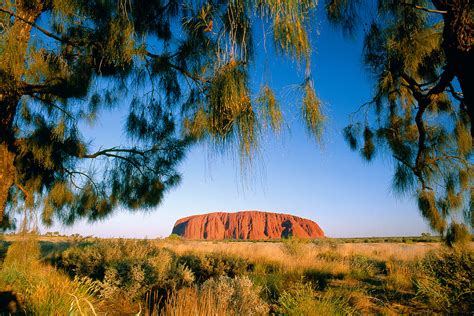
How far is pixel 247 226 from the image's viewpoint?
97062 mm

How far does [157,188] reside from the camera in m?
4.17

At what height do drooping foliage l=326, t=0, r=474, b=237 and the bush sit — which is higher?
drooping foliage l=326, t=0, r=474, b=237

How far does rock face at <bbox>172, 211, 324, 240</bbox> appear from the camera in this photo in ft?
306

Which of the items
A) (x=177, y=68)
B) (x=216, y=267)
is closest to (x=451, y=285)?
(x=177, y=68)

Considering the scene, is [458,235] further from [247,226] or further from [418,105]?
[247,226]

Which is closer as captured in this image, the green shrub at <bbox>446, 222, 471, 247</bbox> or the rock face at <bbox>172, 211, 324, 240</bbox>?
the green shrub at <bbox>446, 222, 471, 247</bbox>

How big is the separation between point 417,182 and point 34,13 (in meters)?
4.86

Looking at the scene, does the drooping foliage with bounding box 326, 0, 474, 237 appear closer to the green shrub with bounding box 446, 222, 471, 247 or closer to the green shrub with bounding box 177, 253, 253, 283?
the green shrub with bounding box 446, 222, 471, 247

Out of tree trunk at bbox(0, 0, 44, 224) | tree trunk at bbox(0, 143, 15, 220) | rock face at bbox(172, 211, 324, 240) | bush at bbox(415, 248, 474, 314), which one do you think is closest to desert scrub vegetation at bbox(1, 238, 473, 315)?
bush at bbox(415, 248, 474, 314)

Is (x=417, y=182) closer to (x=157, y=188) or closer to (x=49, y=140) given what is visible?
(x=157, y=188)

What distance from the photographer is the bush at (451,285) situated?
140 inches

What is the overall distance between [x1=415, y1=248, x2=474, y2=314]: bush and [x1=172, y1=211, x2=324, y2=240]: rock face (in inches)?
3508

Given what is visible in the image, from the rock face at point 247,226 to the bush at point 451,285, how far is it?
8911 centimetres

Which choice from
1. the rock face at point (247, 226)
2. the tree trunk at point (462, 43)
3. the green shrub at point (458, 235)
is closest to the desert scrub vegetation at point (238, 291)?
the green shrub at point (458, 235)
